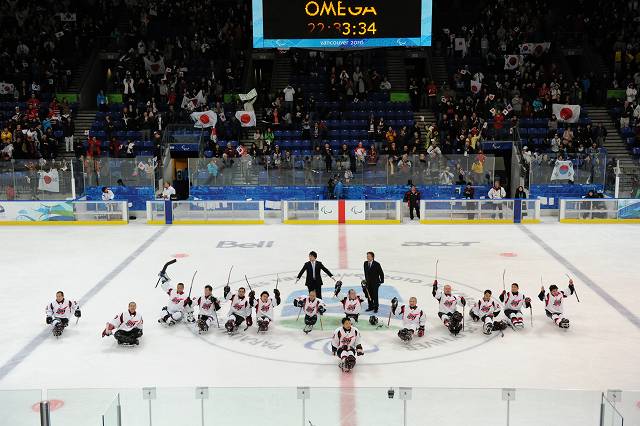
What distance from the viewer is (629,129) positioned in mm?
32250

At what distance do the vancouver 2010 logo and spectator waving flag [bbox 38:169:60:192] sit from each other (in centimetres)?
1166

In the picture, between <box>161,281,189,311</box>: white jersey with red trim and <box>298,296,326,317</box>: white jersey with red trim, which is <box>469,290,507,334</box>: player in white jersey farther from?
<box>161,281,189,311</box>: white jersey with red trim

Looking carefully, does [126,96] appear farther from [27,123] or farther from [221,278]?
[221,278]

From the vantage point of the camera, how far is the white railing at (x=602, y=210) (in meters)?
25.8

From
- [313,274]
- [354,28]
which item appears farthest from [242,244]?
[313,274]

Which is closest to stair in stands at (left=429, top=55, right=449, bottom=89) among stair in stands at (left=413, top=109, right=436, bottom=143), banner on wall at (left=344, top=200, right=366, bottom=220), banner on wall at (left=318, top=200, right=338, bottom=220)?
stair in stands at (left=413, top=109, right=436, bottom=143)

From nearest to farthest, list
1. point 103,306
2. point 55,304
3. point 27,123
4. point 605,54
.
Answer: point 55,304 < point 103,306 < point 27,123 < point 605,54

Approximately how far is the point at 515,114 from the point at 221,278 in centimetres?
1839

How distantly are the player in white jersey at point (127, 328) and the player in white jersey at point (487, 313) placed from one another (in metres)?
6.07

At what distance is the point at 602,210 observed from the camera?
25.8 metres

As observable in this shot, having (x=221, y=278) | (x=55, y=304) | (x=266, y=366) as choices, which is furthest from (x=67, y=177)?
(x=266, y=366)

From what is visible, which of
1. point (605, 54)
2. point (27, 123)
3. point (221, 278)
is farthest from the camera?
point (605, 54)

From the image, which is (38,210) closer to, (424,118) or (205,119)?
(205,119)

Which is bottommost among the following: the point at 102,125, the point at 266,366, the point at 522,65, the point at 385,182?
the point at 266,366
